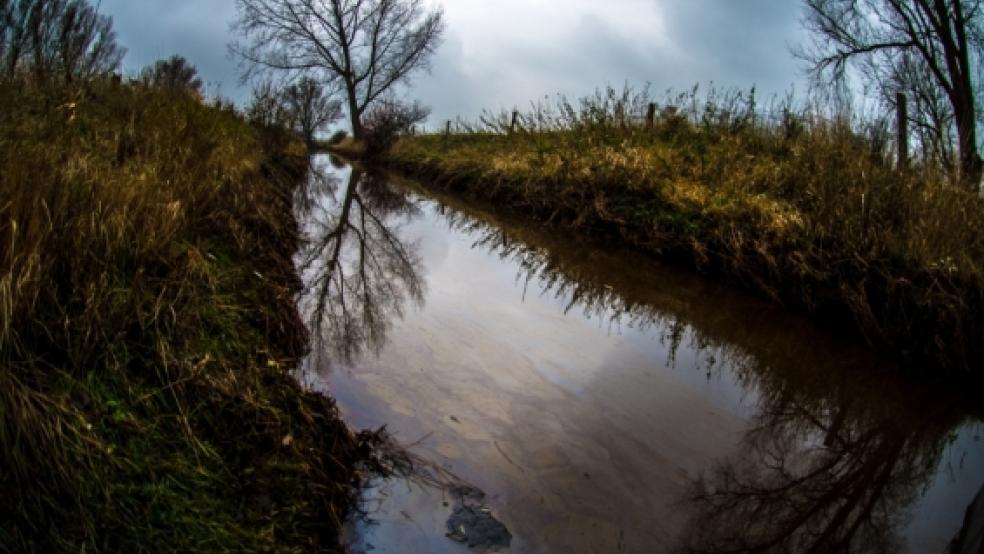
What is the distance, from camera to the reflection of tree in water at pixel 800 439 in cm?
207

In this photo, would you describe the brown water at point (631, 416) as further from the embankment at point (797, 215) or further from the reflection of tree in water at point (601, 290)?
the embankment at point (797, 215)

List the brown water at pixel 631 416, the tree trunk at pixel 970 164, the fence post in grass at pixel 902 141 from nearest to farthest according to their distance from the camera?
the brown water at pixel 631 416 → the tree trunk at pixel 970 164 → the fence post in grass at pixel 902 141

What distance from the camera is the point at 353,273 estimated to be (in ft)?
15.4

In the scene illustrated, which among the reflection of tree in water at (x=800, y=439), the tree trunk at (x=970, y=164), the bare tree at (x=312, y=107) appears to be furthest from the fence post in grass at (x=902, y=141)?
the bare tree at (x=312, y=107)

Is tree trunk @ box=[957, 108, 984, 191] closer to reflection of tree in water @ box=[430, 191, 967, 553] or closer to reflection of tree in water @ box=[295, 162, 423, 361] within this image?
reflection of tree in water @ box=[430, 191, 967, 553]

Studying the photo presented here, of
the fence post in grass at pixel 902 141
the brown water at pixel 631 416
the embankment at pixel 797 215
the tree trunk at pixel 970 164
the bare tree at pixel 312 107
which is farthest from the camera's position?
the bare tree at pixel 312 107

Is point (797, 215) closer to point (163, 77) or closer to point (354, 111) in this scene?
point (163, 77)

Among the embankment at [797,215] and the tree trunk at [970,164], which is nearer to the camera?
the embankment at [797,215]

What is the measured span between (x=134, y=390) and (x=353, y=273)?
305cm

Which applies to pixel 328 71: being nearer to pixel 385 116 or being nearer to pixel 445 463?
pixel 385 116

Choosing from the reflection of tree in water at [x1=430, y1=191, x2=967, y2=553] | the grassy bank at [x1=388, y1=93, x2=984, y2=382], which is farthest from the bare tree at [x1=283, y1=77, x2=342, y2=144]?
the reflection of tree in water at [x1=430, y1=191, x2=967, y2=553]

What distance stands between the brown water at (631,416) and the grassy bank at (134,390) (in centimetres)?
31

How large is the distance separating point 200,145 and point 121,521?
153 inches

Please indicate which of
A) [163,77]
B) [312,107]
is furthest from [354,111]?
[163,77]
